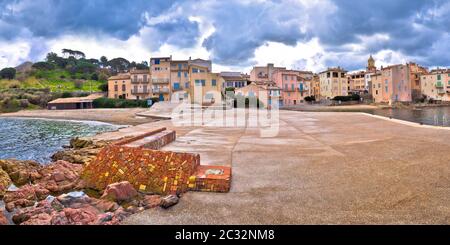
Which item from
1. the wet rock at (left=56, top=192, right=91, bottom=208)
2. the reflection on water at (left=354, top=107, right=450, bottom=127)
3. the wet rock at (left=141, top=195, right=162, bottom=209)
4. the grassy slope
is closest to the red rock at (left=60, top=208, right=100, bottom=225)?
the wet rock at (left=56, top=192, right=91, bottom=208)

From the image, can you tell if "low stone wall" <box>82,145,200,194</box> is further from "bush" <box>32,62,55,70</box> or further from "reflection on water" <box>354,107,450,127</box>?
"bush" <box>32,62,55,70</box>

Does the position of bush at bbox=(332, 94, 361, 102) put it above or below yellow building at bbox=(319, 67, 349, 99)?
below

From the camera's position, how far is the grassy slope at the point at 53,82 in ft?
280

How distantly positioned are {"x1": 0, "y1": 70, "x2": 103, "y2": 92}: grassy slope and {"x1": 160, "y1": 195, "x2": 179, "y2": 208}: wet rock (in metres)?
85.8

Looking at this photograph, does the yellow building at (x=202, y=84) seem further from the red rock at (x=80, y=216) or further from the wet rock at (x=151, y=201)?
the red rock at (x=80, y=216)

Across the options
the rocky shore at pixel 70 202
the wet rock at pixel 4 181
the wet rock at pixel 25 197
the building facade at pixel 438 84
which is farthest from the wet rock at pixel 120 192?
the building facade at pixel 438 84

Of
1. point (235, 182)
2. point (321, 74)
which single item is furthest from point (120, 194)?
point (321, 74)

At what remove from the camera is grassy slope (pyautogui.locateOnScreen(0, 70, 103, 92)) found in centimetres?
8531

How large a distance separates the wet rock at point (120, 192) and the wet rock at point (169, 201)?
94 centimetres
